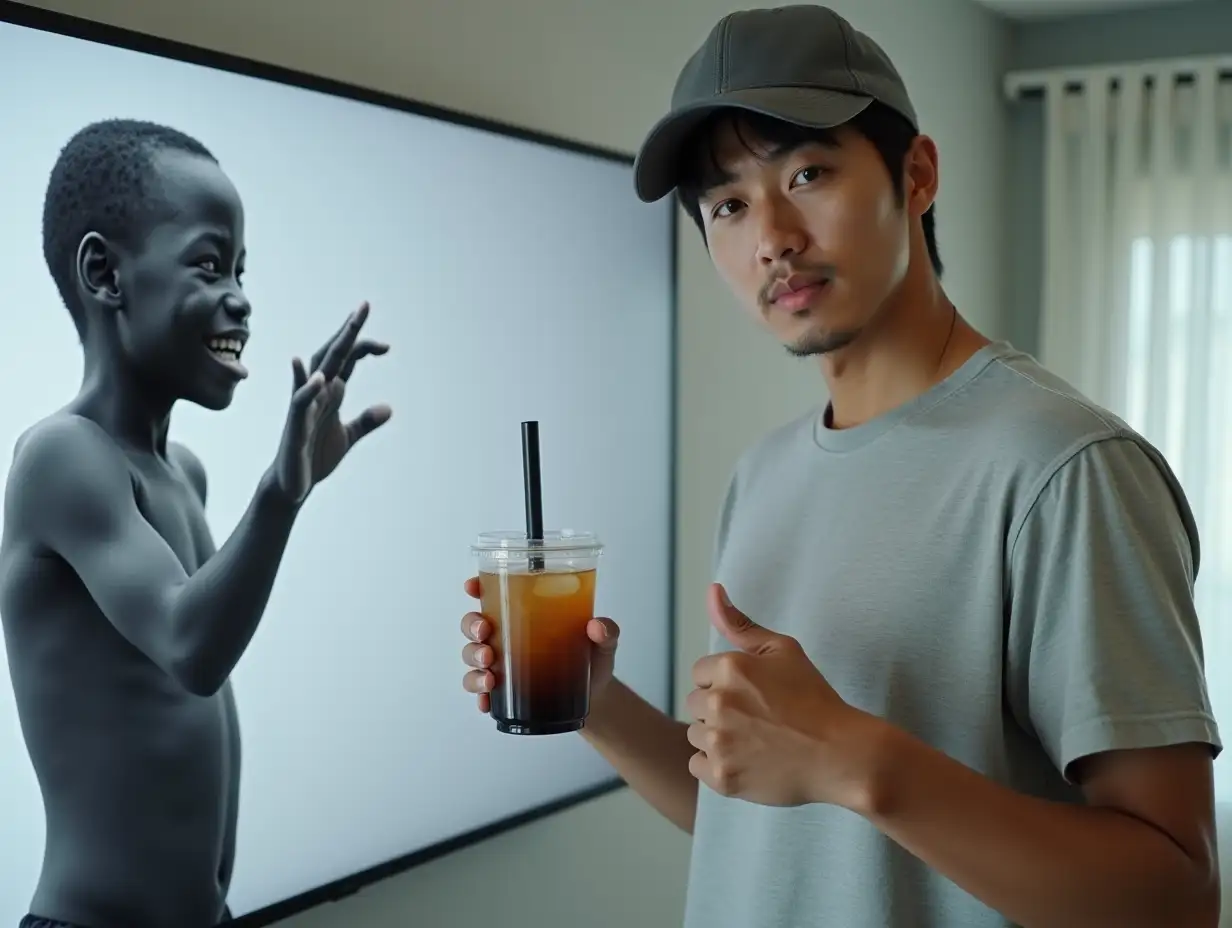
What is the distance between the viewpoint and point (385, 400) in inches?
65.6

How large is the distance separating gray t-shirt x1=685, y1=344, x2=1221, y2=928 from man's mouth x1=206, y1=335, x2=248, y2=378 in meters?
0.62

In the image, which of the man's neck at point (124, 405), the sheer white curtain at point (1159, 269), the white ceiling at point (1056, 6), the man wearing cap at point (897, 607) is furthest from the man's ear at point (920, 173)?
the white ceiling at point (1056, 6)

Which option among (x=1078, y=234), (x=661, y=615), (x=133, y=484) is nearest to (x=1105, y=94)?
(x=1078, y=234)

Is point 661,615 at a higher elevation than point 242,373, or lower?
lower

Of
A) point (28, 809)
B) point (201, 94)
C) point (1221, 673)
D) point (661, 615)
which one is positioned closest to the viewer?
point (28, 809)

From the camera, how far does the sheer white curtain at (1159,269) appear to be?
3660mm

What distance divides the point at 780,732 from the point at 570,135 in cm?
131

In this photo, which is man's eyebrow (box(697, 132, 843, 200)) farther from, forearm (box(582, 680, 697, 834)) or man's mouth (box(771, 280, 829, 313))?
forearm (box(582, 680, 697, 834))

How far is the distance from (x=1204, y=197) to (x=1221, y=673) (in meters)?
1.38

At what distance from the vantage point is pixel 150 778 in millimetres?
1320

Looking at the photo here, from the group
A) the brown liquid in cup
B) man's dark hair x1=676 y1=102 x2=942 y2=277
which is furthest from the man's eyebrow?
the brown liquid in cup

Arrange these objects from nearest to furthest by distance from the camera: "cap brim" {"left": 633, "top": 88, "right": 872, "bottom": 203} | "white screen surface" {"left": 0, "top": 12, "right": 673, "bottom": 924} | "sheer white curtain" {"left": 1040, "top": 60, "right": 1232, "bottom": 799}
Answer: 1. "cap brim" {"left": 633, "top": 88, "right": 872, "bottom": 203}
2. "white screen surface" {"left": 0, "top": 12, "right": 673, "bottom": 924}
3. "sheer white curtain" {"left": 1040, "top": 60, "right": 1232, "bottom": 799}

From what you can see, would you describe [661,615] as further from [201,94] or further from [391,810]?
[201,94]

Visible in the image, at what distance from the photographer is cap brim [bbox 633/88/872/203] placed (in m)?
1.16
